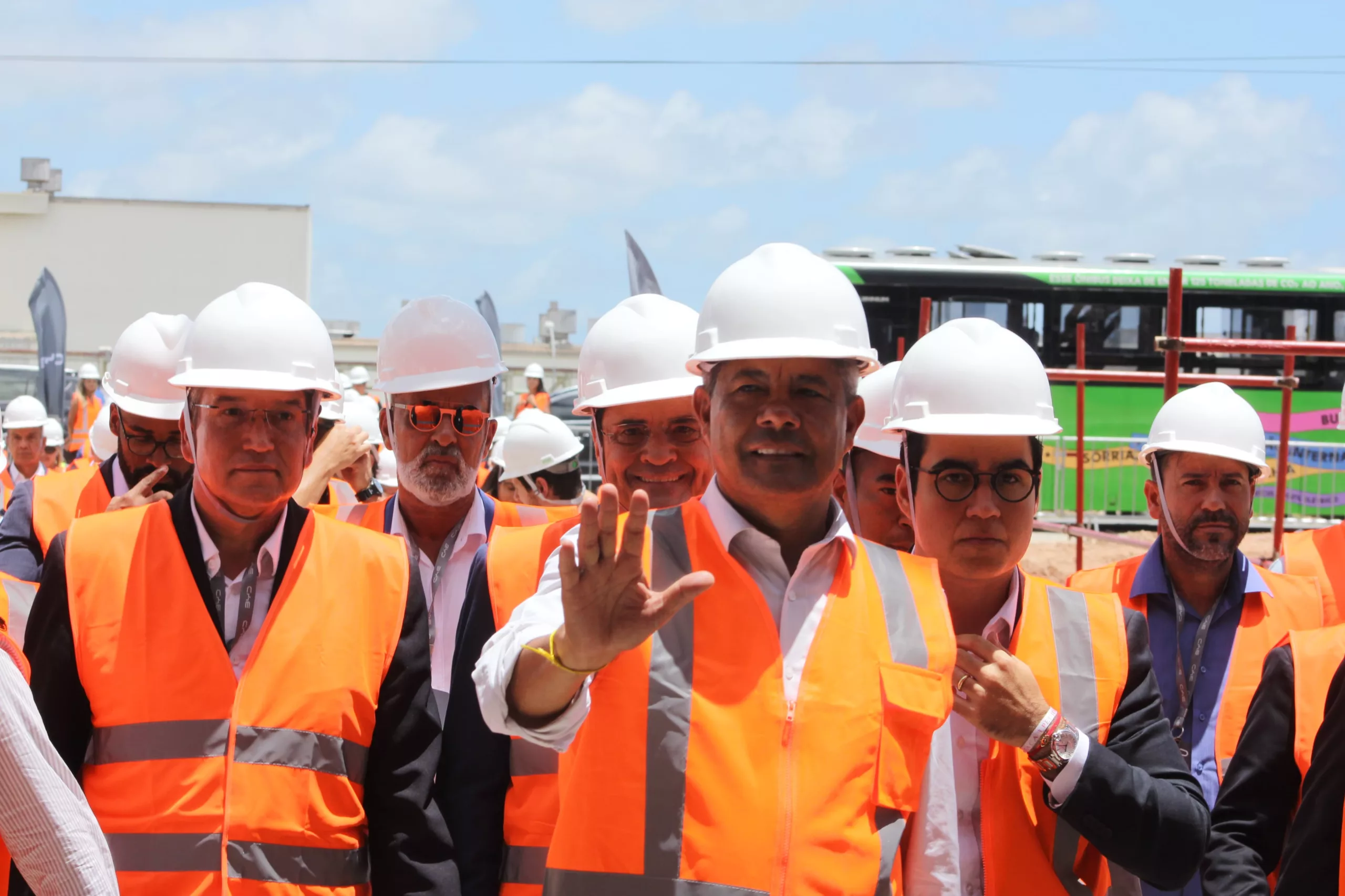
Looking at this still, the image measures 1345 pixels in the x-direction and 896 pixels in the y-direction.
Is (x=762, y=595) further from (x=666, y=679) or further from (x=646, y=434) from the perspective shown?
(x=646, y=434)

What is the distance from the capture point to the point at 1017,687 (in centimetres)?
286

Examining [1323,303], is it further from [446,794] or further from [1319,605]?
[446,794]

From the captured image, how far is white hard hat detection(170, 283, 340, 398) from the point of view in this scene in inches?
145

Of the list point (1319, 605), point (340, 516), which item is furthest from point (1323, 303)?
point (340, 516)

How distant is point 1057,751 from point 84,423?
1790cm

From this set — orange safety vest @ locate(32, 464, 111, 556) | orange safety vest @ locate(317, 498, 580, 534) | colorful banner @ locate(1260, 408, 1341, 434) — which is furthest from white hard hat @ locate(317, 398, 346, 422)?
colorful banner @ locate(1260, 408, 1341, 434)

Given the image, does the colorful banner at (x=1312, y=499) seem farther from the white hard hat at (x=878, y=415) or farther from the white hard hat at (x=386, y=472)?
the white hard hat at (x=878, y=415)

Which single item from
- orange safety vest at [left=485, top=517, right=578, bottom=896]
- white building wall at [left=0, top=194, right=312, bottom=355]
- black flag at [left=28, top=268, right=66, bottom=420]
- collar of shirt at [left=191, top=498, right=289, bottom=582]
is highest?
white building wall at [left=0, top=194, right=312, bottom=355]

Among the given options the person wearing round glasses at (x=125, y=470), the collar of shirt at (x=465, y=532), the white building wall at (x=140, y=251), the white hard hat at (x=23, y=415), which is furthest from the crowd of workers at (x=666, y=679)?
the white building wall at (x=140, y=251)

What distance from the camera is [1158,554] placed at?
497 centimetres

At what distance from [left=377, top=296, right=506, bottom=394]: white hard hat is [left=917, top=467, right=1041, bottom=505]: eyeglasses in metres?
2.00

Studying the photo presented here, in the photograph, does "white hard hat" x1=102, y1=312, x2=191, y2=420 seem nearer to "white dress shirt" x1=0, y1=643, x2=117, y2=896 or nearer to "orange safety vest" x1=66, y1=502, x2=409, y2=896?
"orange safety vest" x1=66, y1=502, x2=409, y2=896

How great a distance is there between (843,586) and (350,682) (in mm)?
1205

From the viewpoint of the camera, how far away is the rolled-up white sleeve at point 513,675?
2.42 metres
